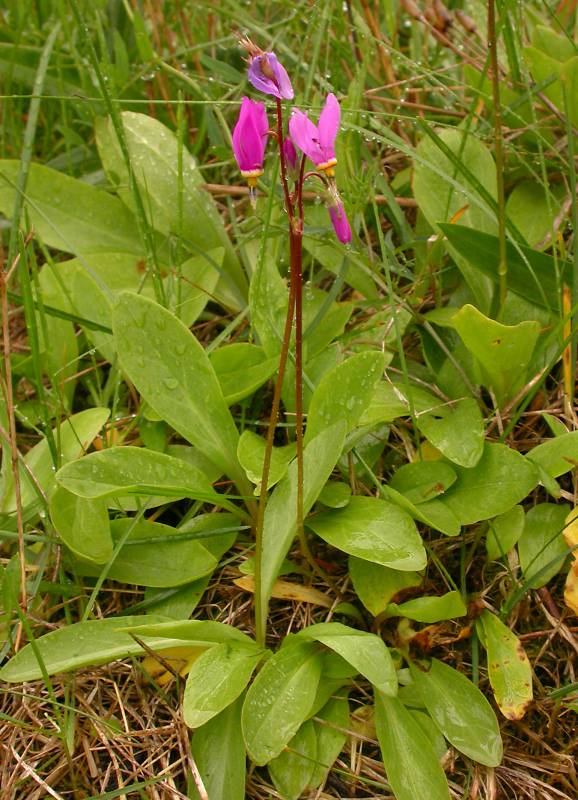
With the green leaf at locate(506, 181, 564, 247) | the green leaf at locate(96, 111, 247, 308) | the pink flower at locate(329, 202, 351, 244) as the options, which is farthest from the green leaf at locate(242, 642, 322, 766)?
the green leaf at locate(506, 181, 564, 247)

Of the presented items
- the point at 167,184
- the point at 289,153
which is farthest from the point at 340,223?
the point at 167,184

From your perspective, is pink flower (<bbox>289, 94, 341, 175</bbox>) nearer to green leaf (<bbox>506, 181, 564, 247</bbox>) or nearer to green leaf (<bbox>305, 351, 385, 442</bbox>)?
green leaf (<bbox>305, 351, 385, 442</bbox>)

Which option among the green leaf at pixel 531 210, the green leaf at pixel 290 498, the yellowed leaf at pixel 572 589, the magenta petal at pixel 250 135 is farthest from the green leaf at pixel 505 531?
the magenta petal at pixel 250 135

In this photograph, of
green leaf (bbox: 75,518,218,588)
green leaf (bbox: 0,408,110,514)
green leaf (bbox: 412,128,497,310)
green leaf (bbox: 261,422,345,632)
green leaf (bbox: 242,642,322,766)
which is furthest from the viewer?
green leaf (bbox: 412,128,497,310)

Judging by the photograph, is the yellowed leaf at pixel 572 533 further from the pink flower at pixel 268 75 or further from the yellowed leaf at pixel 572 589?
the pink flower at pixel 268 75

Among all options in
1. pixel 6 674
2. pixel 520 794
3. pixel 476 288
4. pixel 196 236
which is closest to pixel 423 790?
pixel 520 794

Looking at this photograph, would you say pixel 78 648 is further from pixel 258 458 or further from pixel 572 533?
pixel 572 533
